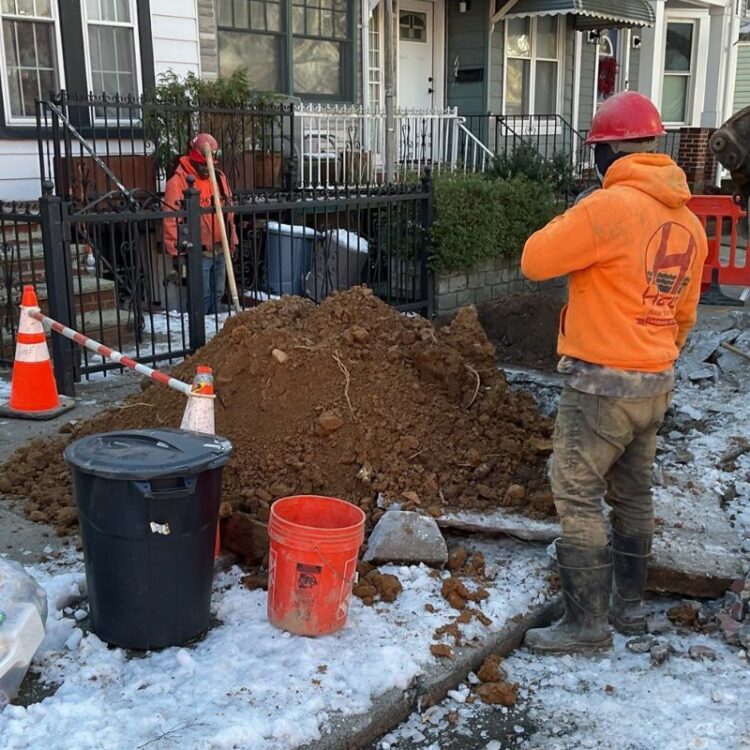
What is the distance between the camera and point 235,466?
15.2 ft

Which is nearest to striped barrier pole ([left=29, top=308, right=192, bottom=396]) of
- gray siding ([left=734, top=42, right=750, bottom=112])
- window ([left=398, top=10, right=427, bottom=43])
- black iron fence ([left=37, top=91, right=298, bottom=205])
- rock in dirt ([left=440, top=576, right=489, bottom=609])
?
rock in dirt ([left=440, top=576, right=489, bottom=609])

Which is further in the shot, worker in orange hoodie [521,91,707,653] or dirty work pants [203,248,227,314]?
dirty work pants [203,248,227,314]

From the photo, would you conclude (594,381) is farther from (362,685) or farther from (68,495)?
(68,495)

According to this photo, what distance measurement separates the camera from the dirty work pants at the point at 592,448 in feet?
11.5

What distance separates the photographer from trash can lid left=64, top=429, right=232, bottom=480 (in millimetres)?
3123

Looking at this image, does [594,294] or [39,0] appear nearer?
[594,294]

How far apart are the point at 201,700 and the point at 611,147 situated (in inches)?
100

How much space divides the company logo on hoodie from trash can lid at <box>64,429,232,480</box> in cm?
169

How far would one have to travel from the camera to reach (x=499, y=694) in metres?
3.40

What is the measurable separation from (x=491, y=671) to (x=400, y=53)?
1315 centimetres

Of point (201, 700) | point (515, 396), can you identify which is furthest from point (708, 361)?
point (201, 700)

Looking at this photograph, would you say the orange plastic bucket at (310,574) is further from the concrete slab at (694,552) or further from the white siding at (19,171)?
the white siding at (19,171)

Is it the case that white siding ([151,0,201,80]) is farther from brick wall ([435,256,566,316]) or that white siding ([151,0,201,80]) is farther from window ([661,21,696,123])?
window ([661,21,696,123])

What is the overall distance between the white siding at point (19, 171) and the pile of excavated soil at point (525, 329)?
5.01 metres
